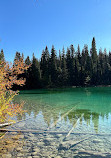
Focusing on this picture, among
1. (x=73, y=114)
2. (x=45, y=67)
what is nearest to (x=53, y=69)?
(x=45, y=67)

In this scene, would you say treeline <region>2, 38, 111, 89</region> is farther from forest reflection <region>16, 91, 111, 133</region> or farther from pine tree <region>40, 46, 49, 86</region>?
forest reflection <region>16, 91, 111, 133</region>

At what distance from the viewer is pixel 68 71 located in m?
74.0

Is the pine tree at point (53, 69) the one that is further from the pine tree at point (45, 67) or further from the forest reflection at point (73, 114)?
the forest reflection at point (73, 114)

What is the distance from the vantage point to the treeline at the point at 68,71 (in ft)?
225

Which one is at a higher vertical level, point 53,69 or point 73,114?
point 53,69

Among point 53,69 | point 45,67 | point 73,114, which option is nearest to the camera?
point 73,114

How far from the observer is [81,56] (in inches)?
3233

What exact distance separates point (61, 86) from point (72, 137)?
61817 millimetres

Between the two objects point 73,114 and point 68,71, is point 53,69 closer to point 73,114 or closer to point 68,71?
point 68,71

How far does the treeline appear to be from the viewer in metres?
68.4

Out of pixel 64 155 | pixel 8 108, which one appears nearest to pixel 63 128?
pixel 64 155

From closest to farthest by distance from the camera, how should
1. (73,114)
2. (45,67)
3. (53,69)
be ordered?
(73,114)
(53,69)
(45,67)

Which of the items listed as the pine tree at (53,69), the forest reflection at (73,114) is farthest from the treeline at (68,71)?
the forest reflection at (73,114)

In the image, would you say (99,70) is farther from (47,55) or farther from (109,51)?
Result: (47,55)
